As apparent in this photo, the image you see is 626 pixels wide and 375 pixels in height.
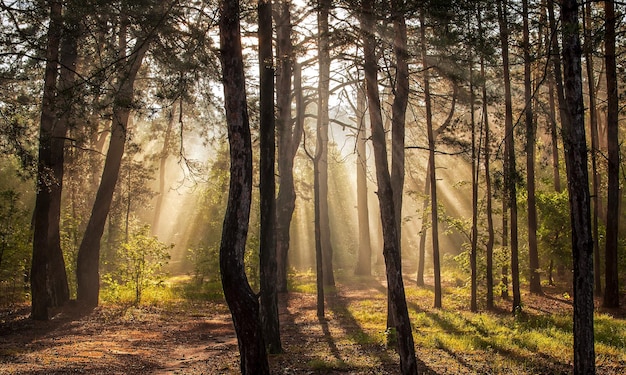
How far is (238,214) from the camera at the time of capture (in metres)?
7.54

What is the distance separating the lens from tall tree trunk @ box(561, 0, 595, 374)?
311 inches

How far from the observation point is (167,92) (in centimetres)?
916

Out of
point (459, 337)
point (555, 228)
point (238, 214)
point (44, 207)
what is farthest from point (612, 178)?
point (44, 207)

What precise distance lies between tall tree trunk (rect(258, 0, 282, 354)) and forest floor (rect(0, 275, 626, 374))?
2.70 ft

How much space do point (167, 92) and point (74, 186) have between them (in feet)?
62.2

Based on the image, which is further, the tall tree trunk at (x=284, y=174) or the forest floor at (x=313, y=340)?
the tall tree trunk at (x=284, y=174)

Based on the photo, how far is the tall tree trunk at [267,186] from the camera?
10562mm

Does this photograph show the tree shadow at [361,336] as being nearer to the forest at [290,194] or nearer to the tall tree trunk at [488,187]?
the forest at [290,194]

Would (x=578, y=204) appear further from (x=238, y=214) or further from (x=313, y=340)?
(x=313, y=340)

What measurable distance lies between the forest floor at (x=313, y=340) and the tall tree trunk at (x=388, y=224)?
117 cm

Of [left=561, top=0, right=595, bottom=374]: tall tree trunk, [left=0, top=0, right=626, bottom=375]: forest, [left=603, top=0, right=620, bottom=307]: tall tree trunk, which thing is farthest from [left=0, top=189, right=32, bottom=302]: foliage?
[left=603, top=0, right=620, bottom=307]: tall tree trunk

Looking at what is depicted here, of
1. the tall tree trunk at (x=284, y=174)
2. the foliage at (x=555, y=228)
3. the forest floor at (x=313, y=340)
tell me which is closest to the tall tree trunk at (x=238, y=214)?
the forest floor at (x=313, y=340)

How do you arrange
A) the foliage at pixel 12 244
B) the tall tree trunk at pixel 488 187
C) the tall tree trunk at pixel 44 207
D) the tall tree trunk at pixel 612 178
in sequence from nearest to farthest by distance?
the tall tree trunk at pixel 44 207, the foliage at pixel 12 244, the tall tree trunk at pixel 612 178, the tall tree trunk at pixel 488 187

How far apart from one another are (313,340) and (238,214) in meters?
6.41
